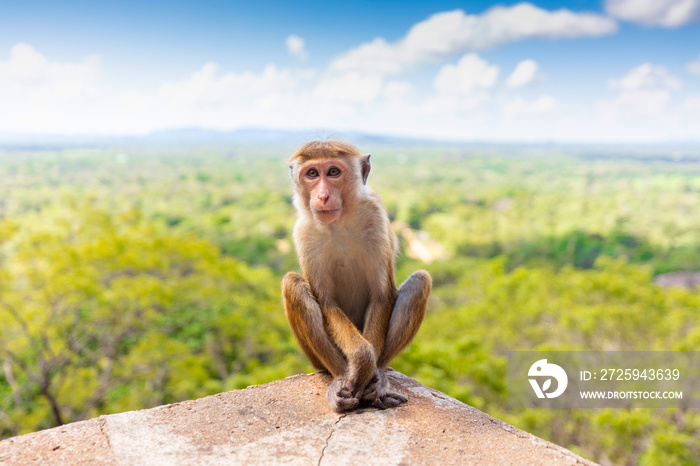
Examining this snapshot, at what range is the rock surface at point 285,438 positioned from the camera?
2783 millimetres

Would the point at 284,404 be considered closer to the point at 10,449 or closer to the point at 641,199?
the point at 10,449

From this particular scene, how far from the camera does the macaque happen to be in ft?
10.9

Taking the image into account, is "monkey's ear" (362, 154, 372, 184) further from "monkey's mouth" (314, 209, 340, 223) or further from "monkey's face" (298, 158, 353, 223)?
"monkey's mouth" (314, 209, 340, 223)

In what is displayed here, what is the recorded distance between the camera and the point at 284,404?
136 inches

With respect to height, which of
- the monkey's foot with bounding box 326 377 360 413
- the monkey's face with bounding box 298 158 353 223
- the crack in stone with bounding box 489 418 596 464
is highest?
the monkey's face with bounding box 298 158 353 223

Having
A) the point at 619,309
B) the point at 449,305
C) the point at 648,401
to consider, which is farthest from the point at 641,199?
the point at 648,401

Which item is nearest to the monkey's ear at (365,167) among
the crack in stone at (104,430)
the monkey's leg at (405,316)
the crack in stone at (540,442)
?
the monkey's leg at (405,316)

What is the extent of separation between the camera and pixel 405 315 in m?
3.57

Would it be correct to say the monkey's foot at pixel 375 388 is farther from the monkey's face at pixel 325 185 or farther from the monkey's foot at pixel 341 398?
the monkey's face at pixel 325 185

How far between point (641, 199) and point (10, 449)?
43.9 metres

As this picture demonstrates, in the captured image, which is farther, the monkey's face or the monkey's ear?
the monkey's ear

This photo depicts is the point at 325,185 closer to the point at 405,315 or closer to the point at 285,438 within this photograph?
the point at 405,315

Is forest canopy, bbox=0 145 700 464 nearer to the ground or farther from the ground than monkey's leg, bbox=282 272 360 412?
nearer to the ground
